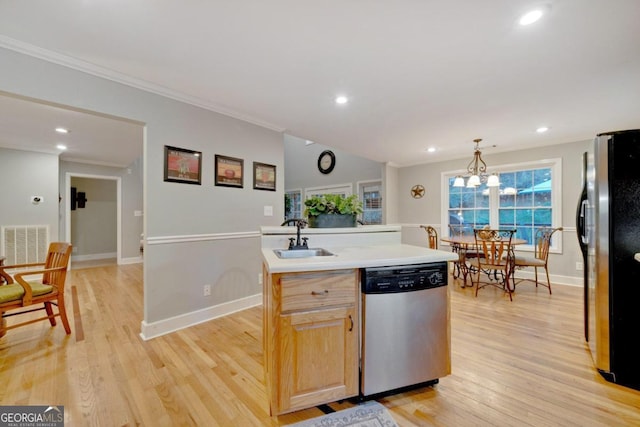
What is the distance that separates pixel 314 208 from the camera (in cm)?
216

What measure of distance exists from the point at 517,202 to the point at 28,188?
8714 mm

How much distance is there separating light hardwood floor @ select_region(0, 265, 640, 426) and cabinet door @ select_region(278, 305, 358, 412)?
164 mm

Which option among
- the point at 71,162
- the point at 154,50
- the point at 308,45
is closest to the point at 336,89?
the point at 308,45

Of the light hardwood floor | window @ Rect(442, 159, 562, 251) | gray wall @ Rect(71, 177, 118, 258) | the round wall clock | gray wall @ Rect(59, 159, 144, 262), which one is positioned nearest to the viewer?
the light hardwood floor

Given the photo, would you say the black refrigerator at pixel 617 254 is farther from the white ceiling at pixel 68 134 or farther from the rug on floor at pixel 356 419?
the white ceiling at pixel 68 134

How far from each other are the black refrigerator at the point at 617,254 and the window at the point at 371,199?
15.1ft

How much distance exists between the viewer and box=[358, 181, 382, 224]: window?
6.41 meters

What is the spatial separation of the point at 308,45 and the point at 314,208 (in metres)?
1.20

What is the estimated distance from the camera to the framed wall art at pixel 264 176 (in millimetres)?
3312

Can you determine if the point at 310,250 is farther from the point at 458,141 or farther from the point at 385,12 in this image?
the point at 458,141

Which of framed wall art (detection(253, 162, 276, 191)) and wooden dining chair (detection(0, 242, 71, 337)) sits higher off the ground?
framed wall art (detection(253, 162, 276, 191))

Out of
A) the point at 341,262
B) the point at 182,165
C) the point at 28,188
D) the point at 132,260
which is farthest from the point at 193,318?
the point at 132,260

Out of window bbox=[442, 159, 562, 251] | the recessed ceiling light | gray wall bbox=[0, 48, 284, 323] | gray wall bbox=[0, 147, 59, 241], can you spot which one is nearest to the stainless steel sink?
gray wall bbox=[0, 48, 284, 323]

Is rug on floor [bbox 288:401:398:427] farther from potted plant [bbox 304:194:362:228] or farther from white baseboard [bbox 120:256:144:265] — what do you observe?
white baseboard [bbox 120:256:144:265]
